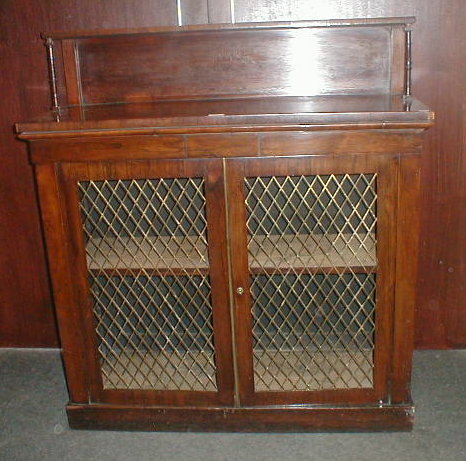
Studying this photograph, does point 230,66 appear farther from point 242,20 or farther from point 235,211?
point 235,211

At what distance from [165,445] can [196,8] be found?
136 centimetres

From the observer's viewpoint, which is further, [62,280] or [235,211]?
[62,280]

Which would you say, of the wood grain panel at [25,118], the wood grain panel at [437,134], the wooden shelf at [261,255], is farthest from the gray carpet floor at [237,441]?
the wooden shelf at [261,255]

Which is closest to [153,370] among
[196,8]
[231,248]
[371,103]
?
[231,248]

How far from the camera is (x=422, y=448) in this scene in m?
1.82

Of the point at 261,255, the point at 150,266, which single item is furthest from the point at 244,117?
the point at 150,266

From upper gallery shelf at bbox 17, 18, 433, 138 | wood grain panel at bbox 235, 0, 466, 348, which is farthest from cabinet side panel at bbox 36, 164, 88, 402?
wood grain panel at bbox 235, 0, 466, 348

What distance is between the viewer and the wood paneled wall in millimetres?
2006

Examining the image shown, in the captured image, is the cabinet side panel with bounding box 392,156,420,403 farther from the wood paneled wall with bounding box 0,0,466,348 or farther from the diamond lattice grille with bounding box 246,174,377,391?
the wood paneled wall with bounding box 0,0,466,348

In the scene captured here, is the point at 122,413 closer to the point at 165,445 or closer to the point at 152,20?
the point at 165,445

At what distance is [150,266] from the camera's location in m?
1.79

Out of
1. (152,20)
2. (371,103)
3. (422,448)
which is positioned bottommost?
(422,448)

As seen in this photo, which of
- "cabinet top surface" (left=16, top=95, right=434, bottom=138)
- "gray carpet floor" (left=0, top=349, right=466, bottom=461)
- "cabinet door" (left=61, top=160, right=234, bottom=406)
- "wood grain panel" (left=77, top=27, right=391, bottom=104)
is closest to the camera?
"cabinet top surface" (left=16, top=95, right=434, bottom=138)

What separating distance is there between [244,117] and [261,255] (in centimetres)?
41
